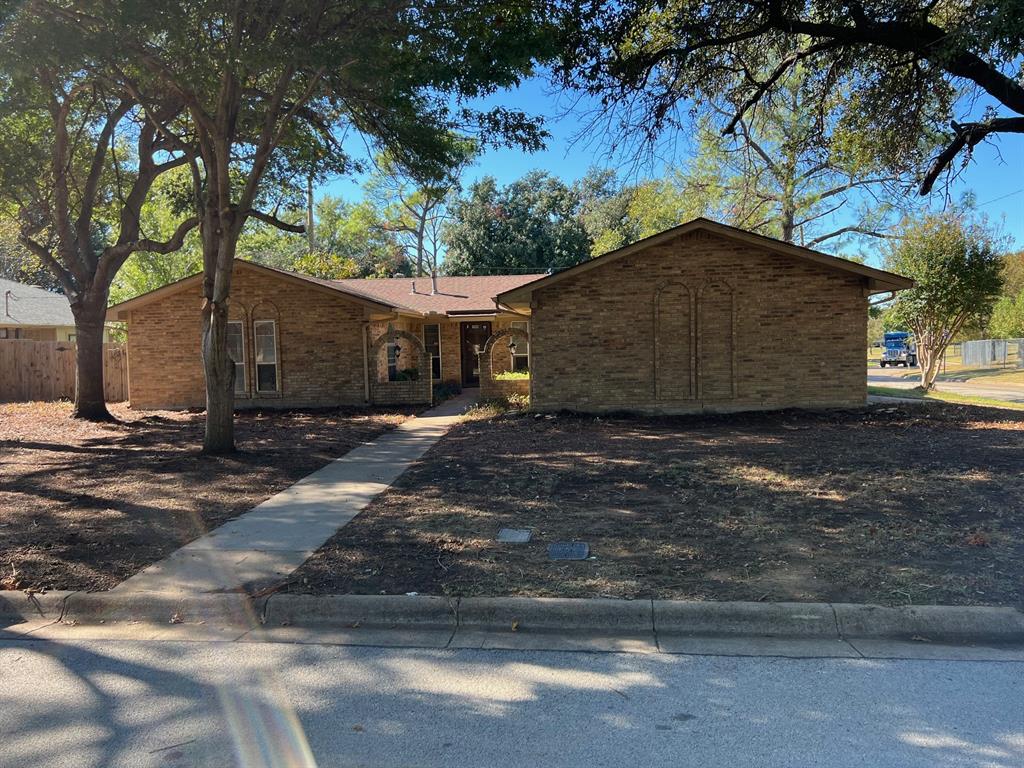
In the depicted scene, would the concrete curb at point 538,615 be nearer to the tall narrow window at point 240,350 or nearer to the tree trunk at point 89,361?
the tree trunk at point 89,361

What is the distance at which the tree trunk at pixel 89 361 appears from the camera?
16.3m

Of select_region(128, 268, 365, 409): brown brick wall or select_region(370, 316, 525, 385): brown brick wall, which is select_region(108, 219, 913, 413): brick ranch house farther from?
select_region(370, 316, 525, 385): brown brick wall

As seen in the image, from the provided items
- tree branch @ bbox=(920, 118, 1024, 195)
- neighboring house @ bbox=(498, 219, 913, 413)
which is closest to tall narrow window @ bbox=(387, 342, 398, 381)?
neighboring house @ bbox=(498, 219, 913, 413)

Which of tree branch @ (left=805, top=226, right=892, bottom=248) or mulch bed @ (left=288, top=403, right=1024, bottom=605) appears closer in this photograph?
mulch bed @ (left=288, top=403, right=1024, bottom=605)

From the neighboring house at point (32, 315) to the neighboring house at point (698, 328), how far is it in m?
20.8

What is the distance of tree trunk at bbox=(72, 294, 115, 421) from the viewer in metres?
16.3

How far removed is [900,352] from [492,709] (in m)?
62.8

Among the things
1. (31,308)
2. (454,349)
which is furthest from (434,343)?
(31,308)

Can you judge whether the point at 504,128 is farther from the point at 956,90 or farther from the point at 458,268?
the point at 458,268

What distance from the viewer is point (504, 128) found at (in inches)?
442

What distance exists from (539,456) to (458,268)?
30662 mm

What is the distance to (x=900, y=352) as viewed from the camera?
5834 centimetres

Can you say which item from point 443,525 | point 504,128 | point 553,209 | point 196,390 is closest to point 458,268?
point 553,209

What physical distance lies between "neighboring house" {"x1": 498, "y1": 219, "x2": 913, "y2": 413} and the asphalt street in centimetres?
1146
